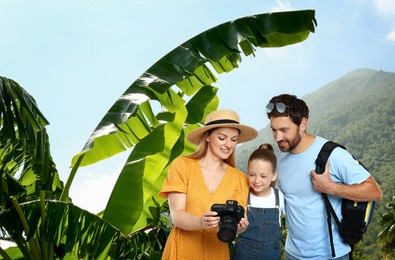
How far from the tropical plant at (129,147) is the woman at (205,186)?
101 centimetres

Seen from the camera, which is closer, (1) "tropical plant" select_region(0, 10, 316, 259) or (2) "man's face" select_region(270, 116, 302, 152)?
(2) "man's face" select_region(270, 116, 302, 152)

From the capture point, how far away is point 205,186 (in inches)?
125

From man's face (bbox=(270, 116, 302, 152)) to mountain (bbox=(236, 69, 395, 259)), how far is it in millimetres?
46271

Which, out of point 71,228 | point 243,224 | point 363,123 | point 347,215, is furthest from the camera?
point 363,123

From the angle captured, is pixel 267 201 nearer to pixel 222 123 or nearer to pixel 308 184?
pixel 308 184

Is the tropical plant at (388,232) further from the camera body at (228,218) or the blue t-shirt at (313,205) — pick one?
the camera body at (228,218)

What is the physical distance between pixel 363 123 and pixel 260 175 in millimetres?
76002

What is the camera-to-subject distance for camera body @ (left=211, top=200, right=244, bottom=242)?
2846mm

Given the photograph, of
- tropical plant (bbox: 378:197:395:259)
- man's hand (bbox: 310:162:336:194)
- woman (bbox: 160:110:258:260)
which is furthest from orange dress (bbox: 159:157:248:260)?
tropical plant (bbox: 378:197:395:259)

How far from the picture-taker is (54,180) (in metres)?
5.51

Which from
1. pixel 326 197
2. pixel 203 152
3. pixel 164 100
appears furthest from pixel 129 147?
pixel 326 197

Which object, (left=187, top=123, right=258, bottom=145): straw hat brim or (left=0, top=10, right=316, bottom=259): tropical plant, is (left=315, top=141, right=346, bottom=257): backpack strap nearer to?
(left=187, top=123, right=258, bottom=145): straw hat brim

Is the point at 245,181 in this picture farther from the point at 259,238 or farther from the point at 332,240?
the point at 332,240

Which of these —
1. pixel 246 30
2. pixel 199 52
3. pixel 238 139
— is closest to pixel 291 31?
pixel 246 30
